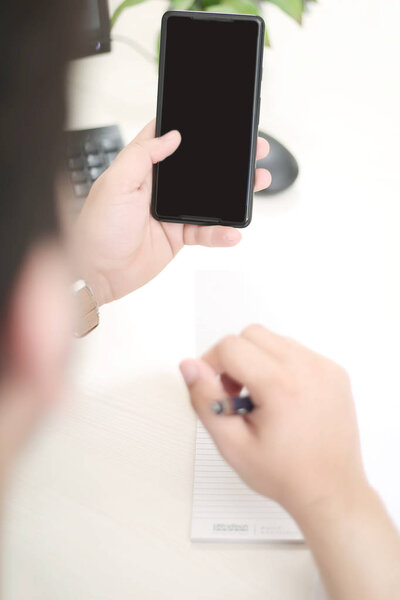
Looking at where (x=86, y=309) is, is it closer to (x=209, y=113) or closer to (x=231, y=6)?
(x=209, y=113)

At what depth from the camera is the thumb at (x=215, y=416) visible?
1.17 ft

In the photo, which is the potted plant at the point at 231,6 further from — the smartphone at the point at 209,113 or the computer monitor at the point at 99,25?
the smartphone at the point at 209,113

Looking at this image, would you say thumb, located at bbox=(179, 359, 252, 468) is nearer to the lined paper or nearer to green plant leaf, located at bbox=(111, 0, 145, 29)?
the lined paper

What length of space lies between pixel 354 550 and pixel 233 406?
0.40ft

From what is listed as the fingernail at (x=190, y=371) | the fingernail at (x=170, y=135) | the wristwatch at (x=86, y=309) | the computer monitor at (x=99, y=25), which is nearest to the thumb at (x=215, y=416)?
the fingernail at (x=190, y=371)

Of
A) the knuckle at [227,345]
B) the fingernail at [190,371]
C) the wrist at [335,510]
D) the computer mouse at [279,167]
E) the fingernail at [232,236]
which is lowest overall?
the wrist at [335,510]

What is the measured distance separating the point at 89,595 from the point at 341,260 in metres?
0.37

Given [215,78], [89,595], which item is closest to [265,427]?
[89,595]

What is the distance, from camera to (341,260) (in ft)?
1.76

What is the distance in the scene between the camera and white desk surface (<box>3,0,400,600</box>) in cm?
41

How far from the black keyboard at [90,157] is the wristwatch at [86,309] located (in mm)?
155

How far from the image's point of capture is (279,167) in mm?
568

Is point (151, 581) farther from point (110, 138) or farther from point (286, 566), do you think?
point (110, 138)

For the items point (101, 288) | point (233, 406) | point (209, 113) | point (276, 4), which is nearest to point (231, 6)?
point (276, 4)
